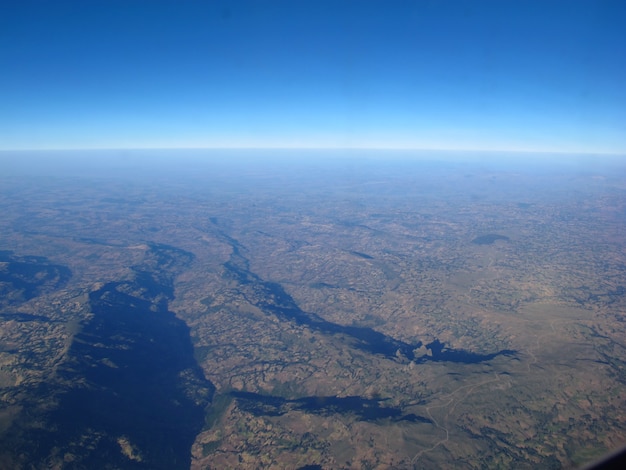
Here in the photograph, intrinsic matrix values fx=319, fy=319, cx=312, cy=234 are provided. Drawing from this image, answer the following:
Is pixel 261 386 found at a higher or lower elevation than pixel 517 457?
lower

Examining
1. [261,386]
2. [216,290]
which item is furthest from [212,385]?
[216,290]

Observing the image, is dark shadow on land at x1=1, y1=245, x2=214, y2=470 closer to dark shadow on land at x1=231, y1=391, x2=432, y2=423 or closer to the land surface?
the land surface

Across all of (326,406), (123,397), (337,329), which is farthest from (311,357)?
(123,397)

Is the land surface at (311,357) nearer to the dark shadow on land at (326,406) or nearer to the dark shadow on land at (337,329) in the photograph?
the dark shadow on land at (326,406)

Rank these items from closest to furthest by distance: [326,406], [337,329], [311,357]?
1. [326,406]
2. [311,357]
3. [337,329]

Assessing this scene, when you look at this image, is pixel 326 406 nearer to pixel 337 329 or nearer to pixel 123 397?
pixel 337 329

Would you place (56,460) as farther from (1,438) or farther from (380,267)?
(380,267)

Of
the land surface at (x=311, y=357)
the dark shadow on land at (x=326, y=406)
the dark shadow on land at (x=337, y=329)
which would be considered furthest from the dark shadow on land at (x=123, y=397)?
the dark shadow on land at (x=337, y=329)

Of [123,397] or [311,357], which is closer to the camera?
[123,397]

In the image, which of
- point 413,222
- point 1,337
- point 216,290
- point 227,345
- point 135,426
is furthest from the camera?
point 413,222
